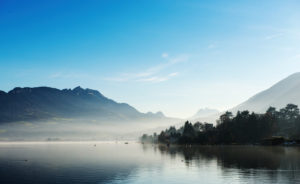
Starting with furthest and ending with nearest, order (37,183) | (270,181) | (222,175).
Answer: (222,175) < (37,183) < (270,181)

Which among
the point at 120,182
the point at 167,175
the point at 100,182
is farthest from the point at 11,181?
the point at 167,175

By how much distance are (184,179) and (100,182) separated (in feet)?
57.3

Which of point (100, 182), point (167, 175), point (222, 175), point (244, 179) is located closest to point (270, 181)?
point (244, 179)

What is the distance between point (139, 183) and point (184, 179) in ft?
33.5

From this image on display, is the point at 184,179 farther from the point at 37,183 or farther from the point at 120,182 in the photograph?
the point at 37,183

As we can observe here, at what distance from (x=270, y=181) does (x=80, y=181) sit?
38.0 m

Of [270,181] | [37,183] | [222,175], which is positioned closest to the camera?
[270,181]

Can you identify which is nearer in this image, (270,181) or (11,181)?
(270,181)

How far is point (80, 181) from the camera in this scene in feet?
200

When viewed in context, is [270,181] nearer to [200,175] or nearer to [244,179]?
[244,179]

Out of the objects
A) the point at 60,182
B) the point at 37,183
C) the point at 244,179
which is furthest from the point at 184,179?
the point at 37,183

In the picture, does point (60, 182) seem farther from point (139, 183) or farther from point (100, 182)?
point (139, 183)

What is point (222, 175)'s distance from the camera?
65812 millimetres

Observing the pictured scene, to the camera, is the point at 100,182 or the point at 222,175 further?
the point at 222,175
